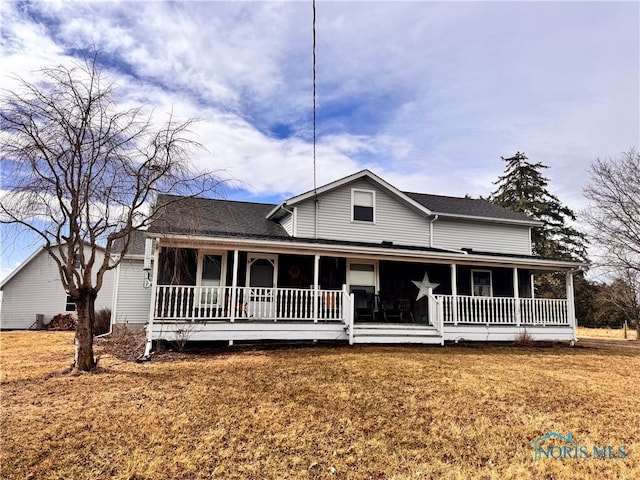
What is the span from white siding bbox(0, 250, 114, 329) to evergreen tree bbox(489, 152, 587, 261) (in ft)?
110

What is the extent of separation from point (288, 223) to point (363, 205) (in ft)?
9.28

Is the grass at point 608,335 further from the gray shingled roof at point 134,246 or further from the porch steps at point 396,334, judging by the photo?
the gray shingled roof at point 134,246

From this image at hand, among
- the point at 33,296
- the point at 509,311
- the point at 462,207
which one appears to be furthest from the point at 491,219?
the point at 33,296

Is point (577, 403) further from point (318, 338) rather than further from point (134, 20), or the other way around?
point (134, 20)

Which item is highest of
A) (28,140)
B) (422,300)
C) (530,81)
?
(530,81)

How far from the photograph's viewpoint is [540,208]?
36750 mm

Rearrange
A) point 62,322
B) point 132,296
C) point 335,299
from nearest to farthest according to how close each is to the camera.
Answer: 1. point 335,299
2. point 132,296
3. point 62,322

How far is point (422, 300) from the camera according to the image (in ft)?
46.1

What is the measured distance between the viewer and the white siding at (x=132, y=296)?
16922 millimetres

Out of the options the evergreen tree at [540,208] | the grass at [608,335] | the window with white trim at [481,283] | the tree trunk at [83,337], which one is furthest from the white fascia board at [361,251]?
the evergreen tree at [540,208]

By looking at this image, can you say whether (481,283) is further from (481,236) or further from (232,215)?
(232,215)

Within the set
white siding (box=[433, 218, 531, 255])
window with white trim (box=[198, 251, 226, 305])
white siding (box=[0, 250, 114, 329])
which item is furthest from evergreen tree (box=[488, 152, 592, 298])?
white siding (box=[0, 250, 114, 329])

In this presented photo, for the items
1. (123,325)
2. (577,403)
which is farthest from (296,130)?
(577,403)

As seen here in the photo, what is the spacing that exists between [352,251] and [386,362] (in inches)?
157
